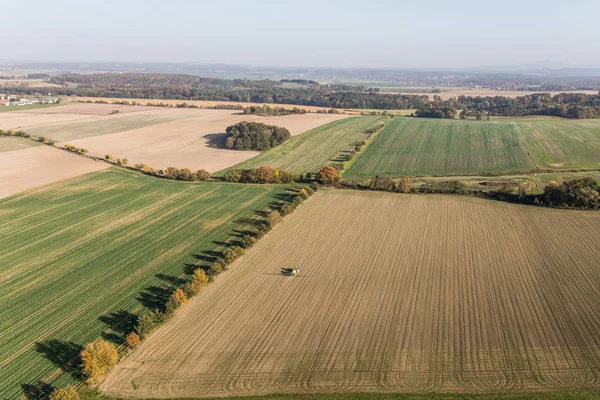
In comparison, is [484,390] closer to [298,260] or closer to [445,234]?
[298,260]

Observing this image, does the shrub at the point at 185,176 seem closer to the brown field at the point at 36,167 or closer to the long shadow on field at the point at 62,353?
the brown field at the point at 36,167

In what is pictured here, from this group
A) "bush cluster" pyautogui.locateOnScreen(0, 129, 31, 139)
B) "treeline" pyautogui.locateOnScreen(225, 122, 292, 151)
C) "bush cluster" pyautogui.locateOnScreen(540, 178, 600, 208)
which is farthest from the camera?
"bush cluster" pyautogui.locateOnScreen(0, 129, 31, 139)

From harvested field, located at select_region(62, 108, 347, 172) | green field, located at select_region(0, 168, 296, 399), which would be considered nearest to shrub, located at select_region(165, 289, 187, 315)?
green field, located at select_region(0, 168, 296, 399)

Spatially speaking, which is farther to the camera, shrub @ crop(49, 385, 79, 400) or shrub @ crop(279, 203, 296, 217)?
shrub @ crop(279, 203, 296, 217)

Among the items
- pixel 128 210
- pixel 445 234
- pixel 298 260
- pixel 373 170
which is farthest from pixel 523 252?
pixel 128 210

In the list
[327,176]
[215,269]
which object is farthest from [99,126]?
[215,269]

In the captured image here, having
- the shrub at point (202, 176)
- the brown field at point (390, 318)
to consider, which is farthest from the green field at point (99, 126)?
the brown field at point (390, 318)

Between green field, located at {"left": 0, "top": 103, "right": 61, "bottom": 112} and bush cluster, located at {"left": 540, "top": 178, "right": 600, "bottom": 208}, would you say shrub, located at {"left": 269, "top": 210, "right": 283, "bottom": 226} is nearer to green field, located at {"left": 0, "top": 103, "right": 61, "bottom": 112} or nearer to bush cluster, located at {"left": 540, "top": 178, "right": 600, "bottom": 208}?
bush cluster, located at {"left": 540, "top": 178, "right": 600, "bottom": 208}

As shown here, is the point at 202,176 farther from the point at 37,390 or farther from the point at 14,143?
the point at 14,143
